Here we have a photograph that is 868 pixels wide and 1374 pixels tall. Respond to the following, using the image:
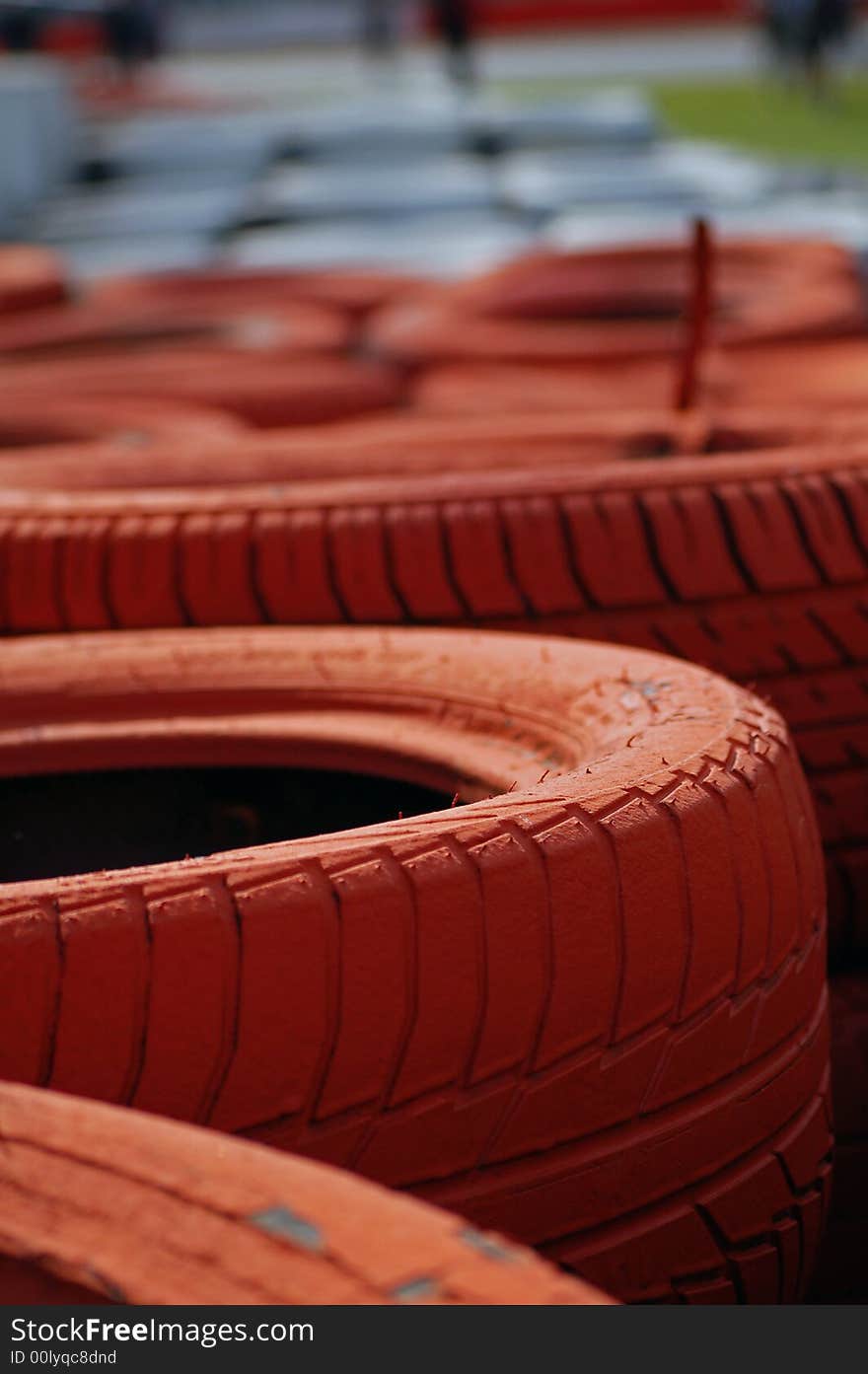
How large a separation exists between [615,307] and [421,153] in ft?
15.7

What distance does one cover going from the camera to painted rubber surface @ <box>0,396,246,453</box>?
2521 mm

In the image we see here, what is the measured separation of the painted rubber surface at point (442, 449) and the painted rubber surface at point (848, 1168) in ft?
2.11

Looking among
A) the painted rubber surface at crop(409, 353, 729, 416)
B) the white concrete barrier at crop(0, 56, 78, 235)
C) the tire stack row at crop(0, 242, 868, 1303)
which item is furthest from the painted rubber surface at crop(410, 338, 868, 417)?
the white concrete barrier at crop(0, 56, 78, 235)

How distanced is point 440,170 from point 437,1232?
7.26m

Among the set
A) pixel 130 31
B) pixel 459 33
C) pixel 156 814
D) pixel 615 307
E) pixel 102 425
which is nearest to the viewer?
pixel 156 814

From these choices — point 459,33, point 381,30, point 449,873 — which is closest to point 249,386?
point 449,873

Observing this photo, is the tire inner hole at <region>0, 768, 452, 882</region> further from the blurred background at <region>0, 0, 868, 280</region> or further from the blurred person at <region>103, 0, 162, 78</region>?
the blurred person at <region>103, 0, 162, 78</region>

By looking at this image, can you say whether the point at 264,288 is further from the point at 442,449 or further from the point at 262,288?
the point at 442,449

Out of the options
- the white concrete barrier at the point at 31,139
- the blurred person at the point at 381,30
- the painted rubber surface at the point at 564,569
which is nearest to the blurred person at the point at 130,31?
the blurred person at the point at 381,30

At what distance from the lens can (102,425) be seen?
8.61ft

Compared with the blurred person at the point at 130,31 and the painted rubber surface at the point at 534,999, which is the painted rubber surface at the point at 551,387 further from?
the blurred person at the point at 130,31

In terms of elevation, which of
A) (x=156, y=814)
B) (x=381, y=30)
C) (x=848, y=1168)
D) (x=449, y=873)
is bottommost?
(x=381, y=30)

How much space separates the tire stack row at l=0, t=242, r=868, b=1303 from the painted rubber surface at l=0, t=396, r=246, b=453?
383mm

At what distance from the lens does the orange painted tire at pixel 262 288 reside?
439 cm
